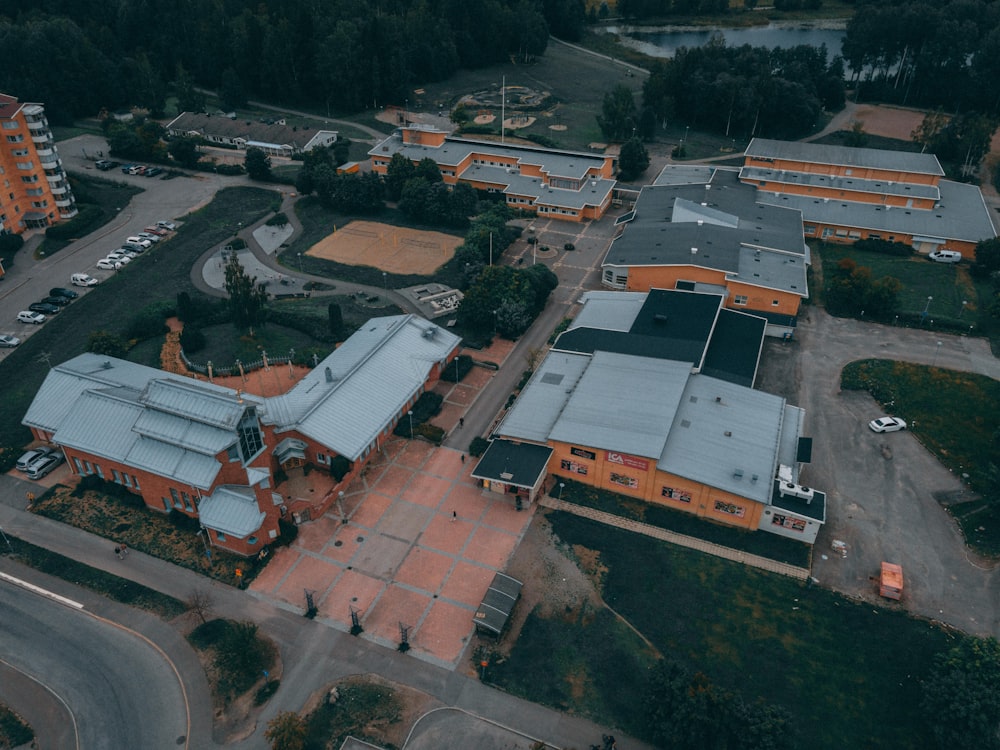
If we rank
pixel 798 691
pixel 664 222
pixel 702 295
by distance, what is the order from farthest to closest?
pixel 664 222, pixel 702 295, pixel 798 691

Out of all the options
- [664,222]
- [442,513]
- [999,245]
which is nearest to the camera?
[442,513]

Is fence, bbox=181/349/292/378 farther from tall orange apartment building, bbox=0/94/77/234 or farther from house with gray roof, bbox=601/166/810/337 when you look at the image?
tall orange apartment building, bbox=0/94/77/234

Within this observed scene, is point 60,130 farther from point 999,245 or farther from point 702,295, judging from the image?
point 999,245

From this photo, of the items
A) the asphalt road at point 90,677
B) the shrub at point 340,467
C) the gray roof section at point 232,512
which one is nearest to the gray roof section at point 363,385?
the shrub at point 340,467

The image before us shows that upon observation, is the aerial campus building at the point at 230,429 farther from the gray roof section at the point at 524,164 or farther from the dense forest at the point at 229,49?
the dense forest at the point at 229,49

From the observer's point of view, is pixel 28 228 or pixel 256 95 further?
pixel 256 95

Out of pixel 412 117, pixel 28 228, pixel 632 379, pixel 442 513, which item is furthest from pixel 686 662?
pixel 412 117
